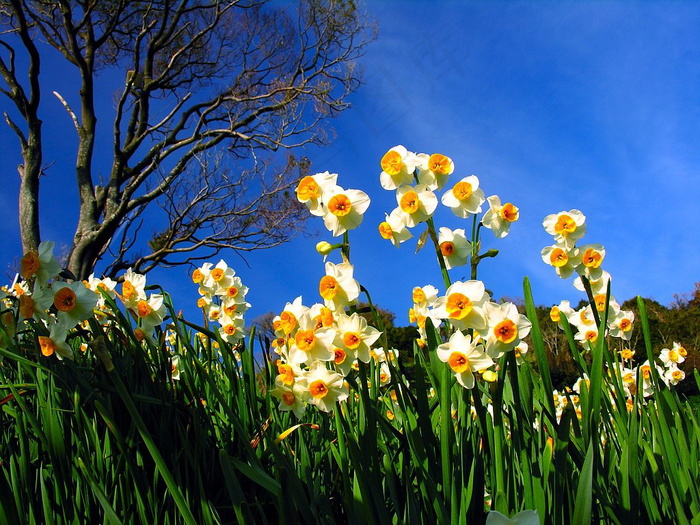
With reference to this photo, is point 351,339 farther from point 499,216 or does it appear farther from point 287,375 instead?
point 499,216

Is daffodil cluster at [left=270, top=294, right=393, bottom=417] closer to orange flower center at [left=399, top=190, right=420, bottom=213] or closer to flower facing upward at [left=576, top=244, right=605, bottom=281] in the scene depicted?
orange flower center at [left=399, top=190, right=420, bottom=213]

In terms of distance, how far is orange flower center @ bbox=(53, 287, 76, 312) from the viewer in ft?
3.92

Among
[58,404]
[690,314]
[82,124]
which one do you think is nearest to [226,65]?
[82,124]

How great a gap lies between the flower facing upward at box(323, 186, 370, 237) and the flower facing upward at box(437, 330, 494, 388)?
0.35 m

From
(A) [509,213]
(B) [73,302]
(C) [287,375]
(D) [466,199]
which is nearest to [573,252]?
(A) [509,213]

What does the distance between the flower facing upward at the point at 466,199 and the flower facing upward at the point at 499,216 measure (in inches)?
1.9

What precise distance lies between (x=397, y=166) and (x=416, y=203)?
0.11m

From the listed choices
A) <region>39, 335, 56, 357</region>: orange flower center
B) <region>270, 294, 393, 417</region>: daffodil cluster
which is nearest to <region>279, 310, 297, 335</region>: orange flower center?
<region>270, 294, 393, 417</region>: daffodil cluster

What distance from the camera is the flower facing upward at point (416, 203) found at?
1146 mm

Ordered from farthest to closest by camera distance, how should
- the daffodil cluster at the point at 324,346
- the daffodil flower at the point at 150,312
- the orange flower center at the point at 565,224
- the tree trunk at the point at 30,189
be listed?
the tree trunk at the point at 30,189 < the daffodil flower at the point at 150,312 < the orange flower center at the point at 565,224 < the daffodil cluster at the point at 324,346

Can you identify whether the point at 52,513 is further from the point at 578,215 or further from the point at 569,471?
the point at 578,215

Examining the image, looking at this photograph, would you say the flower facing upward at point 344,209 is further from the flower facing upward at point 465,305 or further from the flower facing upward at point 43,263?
the flower facing upward at point 43,263

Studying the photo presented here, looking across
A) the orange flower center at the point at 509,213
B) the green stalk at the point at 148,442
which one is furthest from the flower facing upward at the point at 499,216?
the green stalk at the point at 148,442

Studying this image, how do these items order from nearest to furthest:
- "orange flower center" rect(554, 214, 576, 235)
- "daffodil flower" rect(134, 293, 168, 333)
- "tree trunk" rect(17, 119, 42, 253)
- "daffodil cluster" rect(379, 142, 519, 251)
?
"daffodil cluster" rect(379, 142, 519, 251)
"orange flower center" rect(554, 214, 576, 235)
"daffodil flower" rect(134, 293, 168, 333)
"tree trunk" rect(17, 119, 42, 253)
